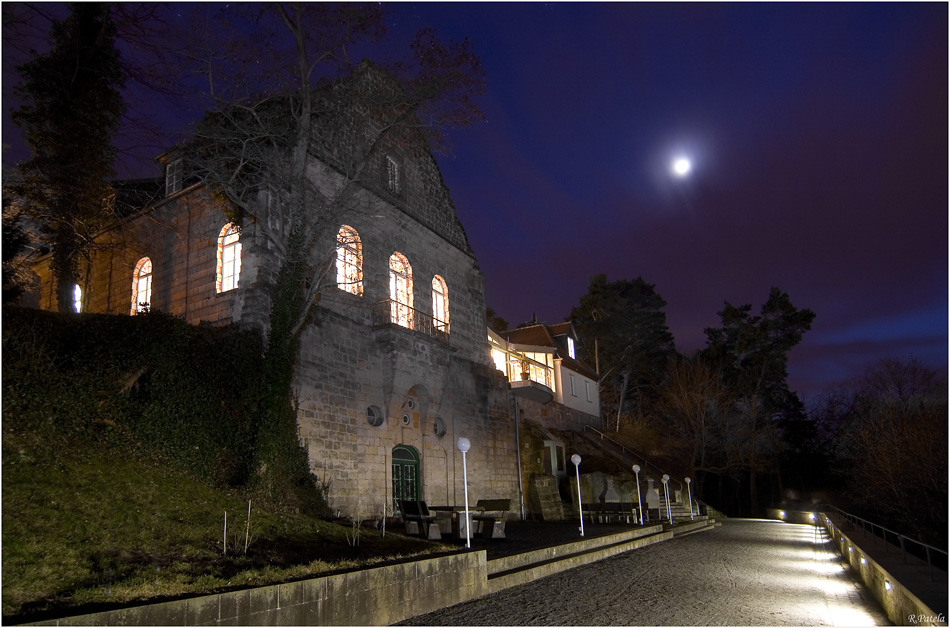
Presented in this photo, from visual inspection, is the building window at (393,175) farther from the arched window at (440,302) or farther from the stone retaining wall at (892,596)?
the stone retaining wall at (892,596)

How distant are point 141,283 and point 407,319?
24.2 ft

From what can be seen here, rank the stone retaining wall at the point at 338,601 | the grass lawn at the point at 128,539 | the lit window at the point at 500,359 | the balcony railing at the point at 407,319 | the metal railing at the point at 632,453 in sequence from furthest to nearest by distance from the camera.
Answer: the metal railing at the point at 632,453 → the lit window at the point at 500,359 → the balcony railing at the point at 407,319 → the grass lawn at the point at 128,539 → the stone retaining wall at the point at 338,601

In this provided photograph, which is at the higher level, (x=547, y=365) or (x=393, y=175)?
(x=393, y=175)

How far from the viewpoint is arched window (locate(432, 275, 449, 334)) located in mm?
21609

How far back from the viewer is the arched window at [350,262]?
58.0 feet

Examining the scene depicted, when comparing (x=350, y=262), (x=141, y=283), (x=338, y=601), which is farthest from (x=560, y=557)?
(x=141, y=283)

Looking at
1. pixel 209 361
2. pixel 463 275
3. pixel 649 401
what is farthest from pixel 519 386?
pixel 649 401

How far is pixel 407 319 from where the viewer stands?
19844mm

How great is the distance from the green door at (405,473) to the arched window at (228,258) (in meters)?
6.24

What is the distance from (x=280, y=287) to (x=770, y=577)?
37.0 ft

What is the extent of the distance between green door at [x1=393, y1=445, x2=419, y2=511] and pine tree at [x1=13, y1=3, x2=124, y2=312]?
9.06 meters

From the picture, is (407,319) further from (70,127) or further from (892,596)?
(892,596)

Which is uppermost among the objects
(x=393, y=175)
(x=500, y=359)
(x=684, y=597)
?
(x=393, y=175)

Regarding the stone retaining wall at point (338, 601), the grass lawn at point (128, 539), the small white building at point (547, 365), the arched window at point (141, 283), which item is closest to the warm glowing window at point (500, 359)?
the small white building at point (547, 365)
